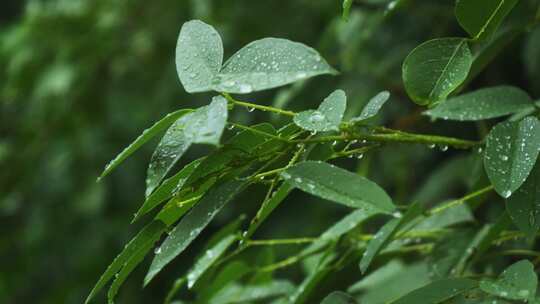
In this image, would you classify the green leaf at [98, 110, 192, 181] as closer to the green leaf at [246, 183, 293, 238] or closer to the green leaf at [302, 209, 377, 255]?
the green leaf at [246, 183, 293, 238]

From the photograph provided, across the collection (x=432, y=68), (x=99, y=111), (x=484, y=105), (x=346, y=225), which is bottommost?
(x=99, y=111)

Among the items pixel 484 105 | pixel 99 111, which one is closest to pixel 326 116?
pixel 484 105

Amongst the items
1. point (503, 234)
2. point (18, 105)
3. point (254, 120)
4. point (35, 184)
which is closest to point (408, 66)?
point (503, 234)

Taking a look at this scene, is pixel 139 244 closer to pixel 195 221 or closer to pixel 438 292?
pixel 195 221

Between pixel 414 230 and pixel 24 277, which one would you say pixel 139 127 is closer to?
pixel 24 277

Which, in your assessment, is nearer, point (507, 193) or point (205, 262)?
point (507, 193)

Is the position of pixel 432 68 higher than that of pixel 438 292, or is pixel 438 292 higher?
pixel 432 68
